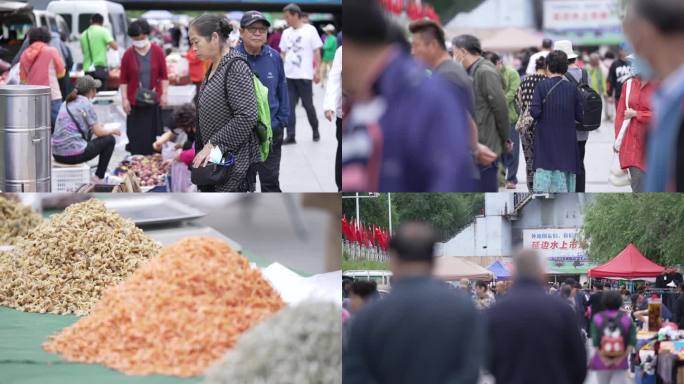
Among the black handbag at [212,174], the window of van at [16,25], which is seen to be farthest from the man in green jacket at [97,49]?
the black handbag at [212,174]

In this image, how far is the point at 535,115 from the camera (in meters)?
4.74

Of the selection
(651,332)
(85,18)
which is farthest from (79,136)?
(85,18)

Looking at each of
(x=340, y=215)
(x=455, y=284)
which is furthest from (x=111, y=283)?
(x=455, y=284)

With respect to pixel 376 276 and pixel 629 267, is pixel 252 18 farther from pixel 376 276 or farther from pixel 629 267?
pixel 629 267

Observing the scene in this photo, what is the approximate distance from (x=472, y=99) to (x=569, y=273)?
0.81 metres

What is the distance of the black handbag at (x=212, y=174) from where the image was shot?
5.23m

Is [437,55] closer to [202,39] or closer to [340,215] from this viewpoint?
[340,215]

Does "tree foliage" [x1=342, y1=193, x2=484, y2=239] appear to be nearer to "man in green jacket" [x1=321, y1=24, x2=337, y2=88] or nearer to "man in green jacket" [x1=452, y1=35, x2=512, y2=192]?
"man in green jacket" [x1=452, y1=35, x2=512, y2=192]

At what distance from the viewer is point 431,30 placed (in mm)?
4520

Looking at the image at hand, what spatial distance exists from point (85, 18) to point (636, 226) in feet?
44.8

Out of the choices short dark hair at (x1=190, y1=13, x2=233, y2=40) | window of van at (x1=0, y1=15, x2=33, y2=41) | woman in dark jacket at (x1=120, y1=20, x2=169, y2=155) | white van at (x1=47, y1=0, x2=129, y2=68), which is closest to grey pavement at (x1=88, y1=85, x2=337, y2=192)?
short dark hair at (x1=190, y1=13, x2=233, y2=40)

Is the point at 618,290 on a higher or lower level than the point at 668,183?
lower

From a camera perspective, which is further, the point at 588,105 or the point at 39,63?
the point at 39,63

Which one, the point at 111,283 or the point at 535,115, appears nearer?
the point at 535,115
